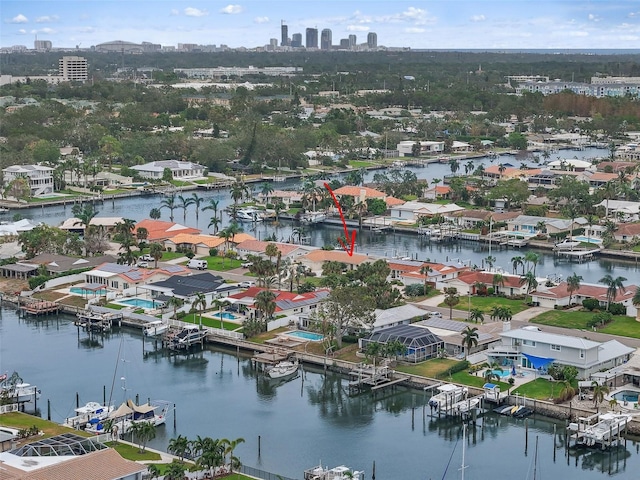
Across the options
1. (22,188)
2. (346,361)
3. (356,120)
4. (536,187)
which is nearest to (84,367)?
(346,361)

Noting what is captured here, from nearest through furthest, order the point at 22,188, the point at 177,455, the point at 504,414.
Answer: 1. the point at 177,455
2. the point at 504,414
3. the point at 22,188

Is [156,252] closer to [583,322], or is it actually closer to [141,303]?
[141,303]

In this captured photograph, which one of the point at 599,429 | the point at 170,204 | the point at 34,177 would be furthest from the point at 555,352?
the point at 34,177

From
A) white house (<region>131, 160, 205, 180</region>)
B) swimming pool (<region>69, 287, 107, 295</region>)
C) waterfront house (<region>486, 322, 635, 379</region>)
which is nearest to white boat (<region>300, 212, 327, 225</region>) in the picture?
white house (<region>131, 160, 205, 180</region>)

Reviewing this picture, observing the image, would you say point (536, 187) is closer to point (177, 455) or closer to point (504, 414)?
point (504, 414)

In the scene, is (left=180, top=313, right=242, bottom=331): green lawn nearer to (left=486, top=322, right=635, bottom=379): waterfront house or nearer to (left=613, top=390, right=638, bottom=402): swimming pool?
(left=486, top=322, right=635, bottom=379): waterfront house

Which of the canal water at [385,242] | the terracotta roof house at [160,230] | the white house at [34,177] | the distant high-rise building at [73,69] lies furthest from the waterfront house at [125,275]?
the distant high-rise building at [73,69]
